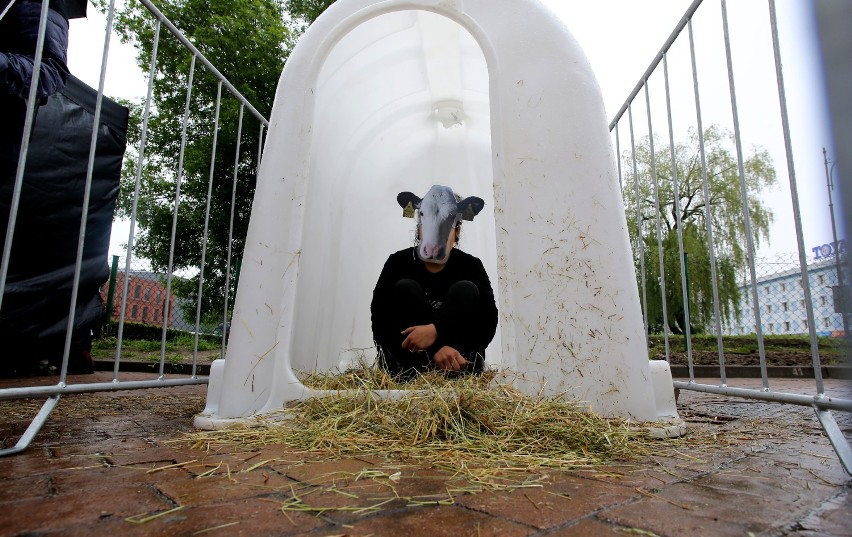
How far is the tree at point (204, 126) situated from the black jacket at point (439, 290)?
7270 mm

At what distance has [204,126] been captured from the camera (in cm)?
1096

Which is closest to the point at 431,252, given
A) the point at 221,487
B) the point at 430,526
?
the point at 221,487

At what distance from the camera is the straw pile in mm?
1318

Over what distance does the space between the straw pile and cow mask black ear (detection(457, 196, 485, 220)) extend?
4.66 ft

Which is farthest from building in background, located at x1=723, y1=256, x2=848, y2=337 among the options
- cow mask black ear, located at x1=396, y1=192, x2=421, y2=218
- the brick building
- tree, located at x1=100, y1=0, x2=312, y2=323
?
tree, located at x1=100, y1=0, x2=312, y2=323

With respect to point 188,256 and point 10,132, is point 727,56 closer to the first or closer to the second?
point 10,132

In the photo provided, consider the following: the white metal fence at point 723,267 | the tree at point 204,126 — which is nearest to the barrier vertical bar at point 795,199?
the white metal fence at point 723,267

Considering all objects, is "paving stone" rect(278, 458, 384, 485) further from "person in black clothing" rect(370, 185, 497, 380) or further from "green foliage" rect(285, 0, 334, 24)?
"green foliage" rect(285, 0, 334, 24)

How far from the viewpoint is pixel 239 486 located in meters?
1.04

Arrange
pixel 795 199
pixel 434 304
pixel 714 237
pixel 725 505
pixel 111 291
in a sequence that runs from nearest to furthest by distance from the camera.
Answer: pixel 725 505, pixel 795 199, pixel 434 304, pixel 111 291, pixel 714 237

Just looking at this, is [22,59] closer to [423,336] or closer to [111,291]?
[423,336]

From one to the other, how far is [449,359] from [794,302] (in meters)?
7.55

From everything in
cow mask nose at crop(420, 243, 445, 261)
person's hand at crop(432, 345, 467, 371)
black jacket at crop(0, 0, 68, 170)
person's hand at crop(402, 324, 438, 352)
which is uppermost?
black jacket at crop(0, 0, 68, 170)

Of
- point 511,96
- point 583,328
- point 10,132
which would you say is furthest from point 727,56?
point 10,132
